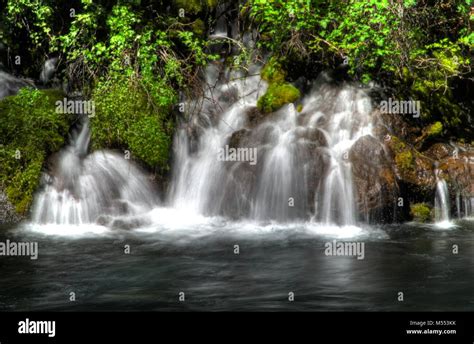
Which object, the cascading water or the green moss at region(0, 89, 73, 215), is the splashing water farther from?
the green moss at region(0, 89, 73, 215)

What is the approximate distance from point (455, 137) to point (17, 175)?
844cm

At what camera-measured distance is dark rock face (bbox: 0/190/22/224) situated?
10.9 m

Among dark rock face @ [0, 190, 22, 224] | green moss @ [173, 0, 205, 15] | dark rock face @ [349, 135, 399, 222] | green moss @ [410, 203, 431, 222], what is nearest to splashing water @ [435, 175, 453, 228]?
green moss @ [410, 203, 431, 222]

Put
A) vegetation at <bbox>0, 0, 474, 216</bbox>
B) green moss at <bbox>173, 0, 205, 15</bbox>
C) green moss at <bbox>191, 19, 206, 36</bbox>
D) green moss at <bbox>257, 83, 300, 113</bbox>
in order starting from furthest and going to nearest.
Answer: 1. green moss at <bbox>191, 19, 206, 36</bbox>
2. green moss at <bbox>173, 0, 205, 15</bbox>
3. green moss at <bbox>257, 83, 300, 113</bbox>
4. vegetation at <bbox>0, 0, 474, 216</bbox>

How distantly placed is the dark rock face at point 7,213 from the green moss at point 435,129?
25.7 feet

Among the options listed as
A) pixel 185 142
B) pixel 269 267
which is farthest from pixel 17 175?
pixel 269 267

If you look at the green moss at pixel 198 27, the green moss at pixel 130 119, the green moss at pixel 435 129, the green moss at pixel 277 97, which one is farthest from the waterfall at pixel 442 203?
the green moss at pixel 198 27

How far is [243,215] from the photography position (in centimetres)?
1093

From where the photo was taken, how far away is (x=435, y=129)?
39.5ft

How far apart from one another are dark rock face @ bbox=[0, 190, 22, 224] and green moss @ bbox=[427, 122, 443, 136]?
7831 millimetres

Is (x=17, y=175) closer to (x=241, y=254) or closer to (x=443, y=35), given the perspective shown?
(x=241, y=254)

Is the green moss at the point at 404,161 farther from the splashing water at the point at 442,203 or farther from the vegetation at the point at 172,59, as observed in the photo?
the splashing water at the point at 442,203

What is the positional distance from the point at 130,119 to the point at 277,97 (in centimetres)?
302

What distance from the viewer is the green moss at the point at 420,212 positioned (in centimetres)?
1091
